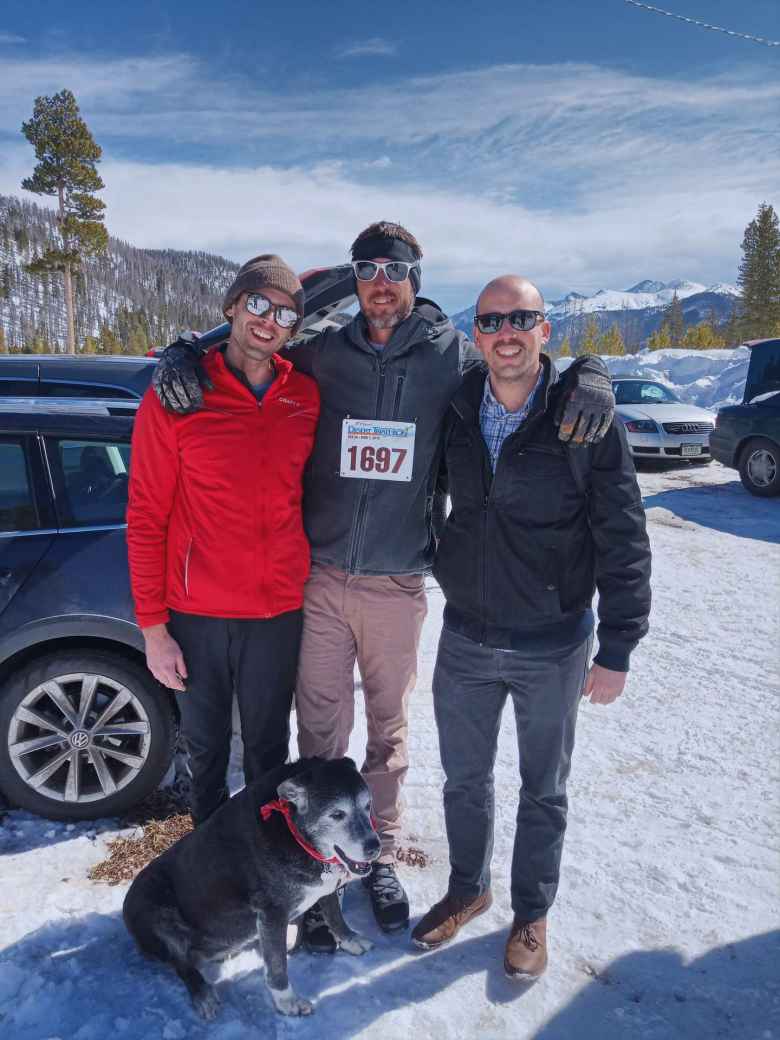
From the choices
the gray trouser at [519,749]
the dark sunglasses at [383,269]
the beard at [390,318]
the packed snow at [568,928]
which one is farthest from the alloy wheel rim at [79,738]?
the dark sunglasses at [383,269]

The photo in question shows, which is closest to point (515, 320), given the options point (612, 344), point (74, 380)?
point (74, 380)

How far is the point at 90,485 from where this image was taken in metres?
3.27

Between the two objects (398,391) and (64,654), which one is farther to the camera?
(64,654)

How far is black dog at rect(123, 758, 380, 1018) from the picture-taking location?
2.11 meters

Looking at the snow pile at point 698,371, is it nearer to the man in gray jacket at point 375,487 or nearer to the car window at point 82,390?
the car window at point 82,390

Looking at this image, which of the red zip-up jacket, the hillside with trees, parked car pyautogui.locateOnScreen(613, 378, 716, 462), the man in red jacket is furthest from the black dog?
the hillside with trees

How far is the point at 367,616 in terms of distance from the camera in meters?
2.63

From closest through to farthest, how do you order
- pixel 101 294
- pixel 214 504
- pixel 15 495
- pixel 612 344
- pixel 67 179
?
pixel 214 504 → pixel 15 495 → pixel 67 179 → pixel 612 344 → pixel 101 294

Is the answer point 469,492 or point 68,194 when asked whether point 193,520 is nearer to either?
point 469,492

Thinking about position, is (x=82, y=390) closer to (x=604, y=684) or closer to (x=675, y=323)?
(x=604, y=684)

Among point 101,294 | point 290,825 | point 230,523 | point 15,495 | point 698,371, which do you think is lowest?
point 290,825

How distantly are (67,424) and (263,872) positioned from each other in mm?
2187

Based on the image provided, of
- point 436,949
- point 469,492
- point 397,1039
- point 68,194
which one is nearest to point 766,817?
point 436,949

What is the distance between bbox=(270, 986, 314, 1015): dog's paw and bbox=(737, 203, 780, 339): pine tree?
67.0m
